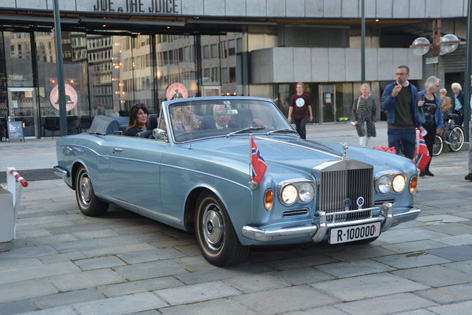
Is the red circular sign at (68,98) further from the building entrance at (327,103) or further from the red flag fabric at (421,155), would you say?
the red flag fabric at (421,155)

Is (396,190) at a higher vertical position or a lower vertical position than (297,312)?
higher

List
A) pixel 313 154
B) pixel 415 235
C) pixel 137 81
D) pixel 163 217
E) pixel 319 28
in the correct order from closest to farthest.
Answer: pixel 313 154
pixel 163 217
pixel 415 235
pixel 137 81
pixel 319 28

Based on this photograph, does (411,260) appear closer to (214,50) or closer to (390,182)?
(390,182)

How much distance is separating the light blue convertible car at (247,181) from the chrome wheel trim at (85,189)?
68 cm

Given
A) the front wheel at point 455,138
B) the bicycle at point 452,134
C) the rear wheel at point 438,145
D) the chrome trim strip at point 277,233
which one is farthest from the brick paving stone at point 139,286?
the front wheel at point 455,138

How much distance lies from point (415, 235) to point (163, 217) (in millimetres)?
2651

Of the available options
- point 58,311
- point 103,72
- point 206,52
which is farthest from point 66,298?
point 206,52

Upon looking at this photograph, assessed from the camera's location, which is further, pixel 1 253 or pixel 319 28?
pixel 319 28

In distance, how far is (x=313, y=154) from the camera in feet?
16.3

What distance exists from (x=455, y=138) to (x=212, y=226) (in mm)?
11481

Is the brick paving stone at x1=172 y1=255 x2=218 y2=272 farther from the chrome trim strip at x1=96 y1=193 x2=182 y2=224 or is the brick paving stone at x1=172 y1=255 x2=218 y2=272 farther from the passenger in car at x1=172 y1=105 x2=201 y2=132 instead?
the passenger in car at x1=172 y1=105 x2=201 y2=132

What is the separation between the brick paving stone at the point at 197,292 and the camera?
13.2ft

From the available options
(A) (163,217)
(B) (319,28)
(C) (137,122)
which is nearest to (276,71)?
(B) (319,28)

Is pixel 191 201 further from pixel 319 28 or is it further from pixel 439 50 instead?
pixel 319 28
